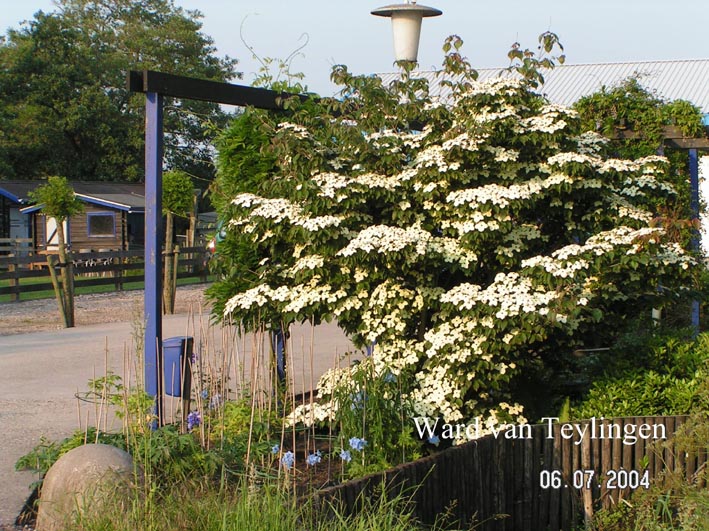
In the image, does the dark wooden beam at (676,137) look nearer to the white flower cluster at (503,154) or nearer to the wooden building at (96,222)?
the white flower cluster at (503,154)

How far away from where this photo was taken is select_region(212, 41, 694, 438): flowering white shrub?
20.0ft

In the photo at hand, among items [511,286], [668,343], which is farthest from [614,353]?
[511,286]

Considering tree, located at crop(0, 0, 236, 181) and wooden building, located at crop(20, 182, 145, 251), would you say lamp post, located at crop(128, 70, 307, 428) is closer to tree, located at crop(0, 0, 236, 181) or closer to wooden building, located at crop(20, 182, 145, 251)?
wooden building, located at crop(20, 182, 145, 251)

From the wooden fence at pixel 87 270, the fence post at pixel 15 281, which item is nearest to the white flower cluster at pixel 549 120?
the wooden fence at pixel 87 270

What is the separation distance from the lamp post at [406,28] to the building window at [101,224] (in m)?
27.8

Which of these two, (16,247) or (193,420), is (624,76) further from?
(193,420)

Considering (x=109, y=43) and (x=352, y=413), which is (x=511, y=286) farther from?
(x=109, y=43)

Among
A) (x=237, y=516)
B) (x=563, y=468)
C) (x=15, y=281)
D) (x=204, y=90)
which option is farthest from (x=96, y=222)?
(x=237, y=516)

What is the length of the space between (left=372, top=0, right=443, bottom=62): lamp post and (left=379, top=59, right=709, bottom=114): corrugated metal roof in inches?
713

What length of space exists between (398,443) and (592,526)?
4.80 ft

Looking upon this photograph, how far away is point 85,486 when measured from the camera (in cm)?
457

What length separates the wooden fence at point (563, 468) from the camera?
5.64m

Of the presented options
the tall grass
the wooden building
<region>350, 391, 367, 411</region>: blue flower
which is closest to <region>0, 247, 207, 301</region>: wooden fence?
the wooden building

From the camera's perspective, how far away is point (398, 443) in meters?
5.55
